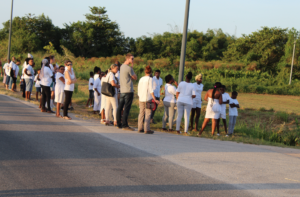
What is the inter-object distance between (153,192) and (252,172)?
2.21 metres

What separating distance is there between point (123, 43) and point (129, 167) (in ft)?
190

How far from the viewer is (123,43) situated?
6231 centimetres

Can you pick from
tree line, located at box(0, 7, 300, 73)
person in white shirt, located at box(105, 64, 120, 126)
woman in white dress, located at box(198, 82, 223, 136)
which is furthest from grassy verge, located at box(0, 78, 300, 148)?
tree line, located at box(0, 7, 300, 73)

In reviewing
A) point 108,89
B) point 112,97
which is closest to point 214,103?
point 112,97

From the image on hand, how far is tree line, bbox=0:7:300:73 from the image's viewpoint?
2047 inches

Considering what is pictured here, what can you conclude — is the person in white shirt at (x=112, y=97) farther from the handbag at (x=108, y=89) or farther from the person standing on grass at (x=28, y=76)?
the person standing on grass at (x=28, y=76)

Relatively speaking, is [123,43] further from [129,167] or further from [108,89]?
[129,167]

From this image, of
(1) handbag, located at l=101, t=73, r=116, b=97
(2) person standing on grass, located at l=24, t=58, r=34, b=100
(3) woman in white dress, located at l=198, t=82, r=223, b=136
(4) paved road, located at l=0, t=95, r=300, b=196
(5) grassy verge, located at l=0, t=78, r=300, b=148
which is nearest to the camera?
(4) paved road, located at l=0, t=95, r=300, b=196

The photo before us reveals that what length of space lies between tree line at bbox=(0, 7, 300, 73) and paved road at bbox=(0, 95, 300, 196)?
44149 millimetres

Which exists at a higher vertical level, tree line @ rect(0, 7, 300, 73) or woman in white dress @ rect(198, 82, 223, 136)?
tree line @ rect(0, 7, 300, 73)

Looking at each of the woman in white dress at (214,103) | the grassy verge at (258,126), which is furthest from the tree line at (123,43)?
the woman in white dress at (214,103)

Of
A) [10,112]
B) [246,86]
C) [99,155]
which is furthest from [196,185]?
[246,86]

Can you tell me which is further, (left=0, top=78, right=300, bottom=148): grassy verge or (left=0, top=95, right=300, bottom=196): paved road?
(left=0, top=78, right=300, bottom=148): grassy verge

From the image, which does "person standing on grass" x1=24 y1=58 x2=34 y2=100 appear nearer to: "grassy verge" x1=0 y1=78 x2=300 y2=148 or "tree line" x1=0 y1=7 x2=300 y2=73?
"grassy verge" x1=0 y1=78 x2=300 y2=148
